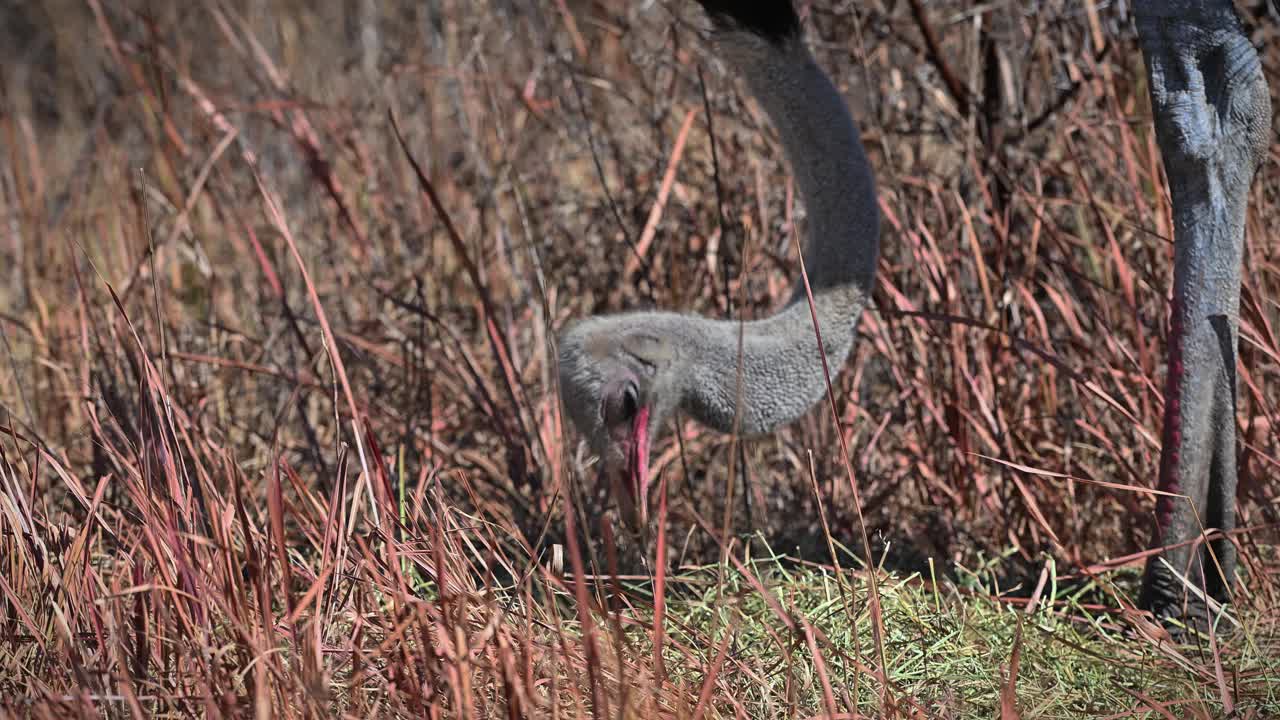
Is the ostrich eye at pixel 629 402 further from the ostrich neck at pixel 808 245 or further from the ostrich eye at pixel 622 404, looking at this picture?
the ostrich neck at pixel 808 245

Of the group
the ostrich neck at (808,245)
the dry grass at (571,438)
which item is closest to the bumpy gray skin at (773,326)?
the ostrich neck at (808,245)

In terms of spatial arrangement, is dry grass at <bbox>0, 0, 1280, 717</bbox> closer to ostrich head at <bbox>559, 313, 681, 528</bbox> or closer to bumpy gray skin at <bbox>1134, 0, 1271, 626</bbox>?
bumpy gray skin at <bbox>1134, 0, 1271, 626</bbox>

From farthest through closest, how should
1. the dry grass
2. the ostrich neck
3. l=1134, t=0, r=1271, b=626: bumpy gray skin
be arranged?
the ostrich neck < l=1134, t=0, r=1271, b=626: bumpy gray skin < the dry grass

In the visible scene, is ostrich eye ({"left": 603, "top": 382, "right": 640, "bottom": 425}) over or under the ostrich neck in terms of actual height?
under

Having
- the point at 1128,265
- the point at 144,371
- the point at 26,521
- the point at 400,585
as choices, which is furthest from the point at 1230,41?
the point at 26,521

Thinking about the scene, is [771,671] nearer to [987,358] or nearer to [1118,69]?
[987,358]

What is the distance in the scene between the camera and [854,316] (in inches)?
94.9

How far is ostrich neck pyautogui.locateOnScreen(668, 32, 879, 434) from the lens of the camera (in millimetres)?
2314

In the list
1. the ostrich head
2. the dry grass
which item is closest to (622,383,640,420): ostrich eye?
the ostrich head

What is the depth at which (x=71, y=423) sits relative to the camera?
362cm

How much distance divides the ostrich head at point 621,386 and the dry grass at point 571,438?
0.70 feet

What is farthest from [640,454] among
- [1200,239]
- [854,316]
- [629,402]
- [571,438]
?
[1200,239]

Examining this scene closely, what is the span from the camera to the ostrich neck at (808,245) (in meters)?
2.31

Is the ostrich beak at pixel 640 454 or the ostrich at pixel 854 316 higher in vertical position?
the ostrich at pixel 854 316
